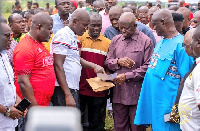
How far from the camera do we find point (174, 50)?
3.91 meters

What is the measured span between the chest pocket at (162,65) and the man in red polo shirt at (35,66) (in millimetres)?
1342

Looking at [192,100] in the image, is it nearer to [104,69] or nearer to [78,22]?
[78,22]

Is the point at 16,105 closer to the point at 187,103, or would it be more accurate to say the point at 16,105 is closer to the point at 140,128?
the point at 187,103

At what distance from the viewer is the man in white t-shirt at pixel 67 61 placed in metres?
4.05

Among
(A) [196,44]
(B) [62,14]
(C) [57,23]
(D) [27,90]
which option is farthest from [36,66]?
(B) [62,14]

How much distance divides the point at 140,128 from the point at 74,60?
151 cm

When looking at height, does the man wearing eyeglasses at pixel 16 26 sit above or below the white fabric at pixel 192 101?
above

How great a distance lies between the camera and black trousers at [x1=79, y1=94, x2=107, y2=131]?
5082 mm

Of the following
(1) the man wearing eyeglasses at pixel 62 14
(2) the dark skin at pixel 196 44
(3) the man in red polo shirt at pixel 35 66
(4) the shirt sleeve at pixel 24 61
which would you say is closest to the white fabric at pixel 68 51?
(3) the man in red polo shirt at pixel 35 66

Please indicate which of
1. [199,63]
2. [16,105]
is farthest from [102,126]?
[199,63]

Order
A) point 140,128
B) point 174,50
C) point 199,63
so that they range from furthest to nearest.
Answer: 1. point 140,128
2. point 174,50
3. point 199,63

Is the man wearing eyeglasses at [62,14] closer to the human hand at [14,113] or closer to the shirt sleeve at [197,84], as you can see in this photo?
the human hand at [14,113]

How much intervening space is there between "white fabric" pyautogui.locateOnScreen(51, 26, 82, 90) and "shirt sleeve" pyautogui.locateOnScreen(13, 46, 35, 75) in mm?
595

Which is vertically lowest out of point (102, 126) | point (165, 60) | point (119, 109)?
point (102, 126)
